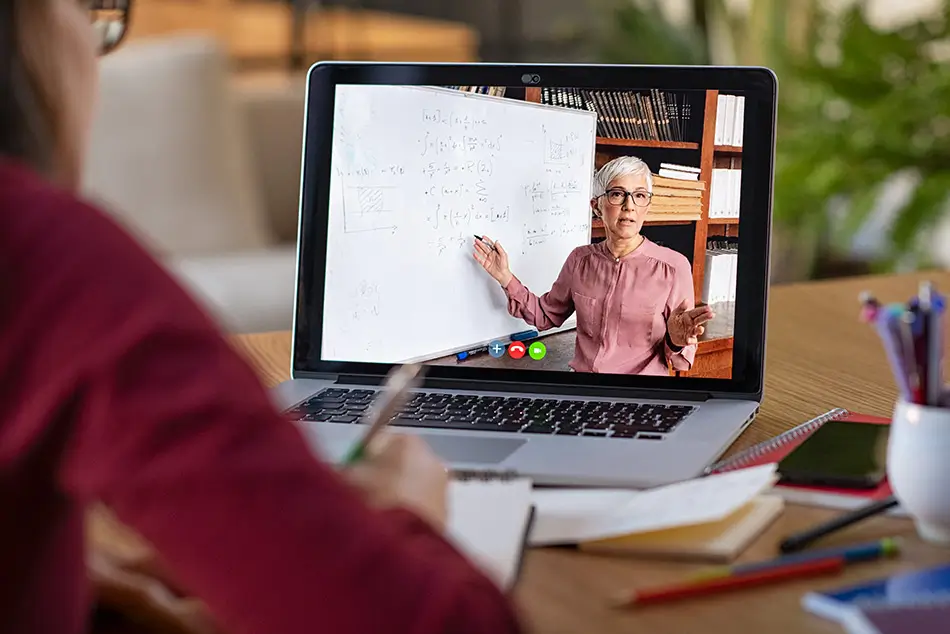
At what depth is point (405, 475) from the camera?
63cm

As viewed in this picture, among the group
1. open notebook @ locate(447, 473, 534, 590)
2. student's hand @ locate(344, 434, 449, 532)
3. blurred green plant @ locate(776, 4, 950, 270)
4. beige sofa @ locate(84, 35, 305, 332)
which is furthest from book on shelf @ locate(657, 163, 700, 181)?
blurred green plant @ locate(776, 4, 950, 270)

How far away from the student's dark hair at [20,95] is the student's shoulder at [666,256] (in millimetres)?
607

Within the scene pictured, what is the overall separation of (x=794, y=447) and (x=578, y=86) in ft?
1.26

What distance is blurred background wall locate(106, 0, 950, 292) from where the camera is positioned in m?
2.72

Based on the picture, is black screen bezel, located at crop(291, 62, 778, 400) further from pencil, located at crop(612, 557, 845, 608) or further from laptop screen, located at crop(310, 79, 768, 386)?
pencil, located at crop(612, 557, 845, 608)

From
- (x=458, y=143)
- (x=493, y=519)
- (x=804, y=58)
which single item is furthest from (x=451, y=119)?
(x=804, y=58)

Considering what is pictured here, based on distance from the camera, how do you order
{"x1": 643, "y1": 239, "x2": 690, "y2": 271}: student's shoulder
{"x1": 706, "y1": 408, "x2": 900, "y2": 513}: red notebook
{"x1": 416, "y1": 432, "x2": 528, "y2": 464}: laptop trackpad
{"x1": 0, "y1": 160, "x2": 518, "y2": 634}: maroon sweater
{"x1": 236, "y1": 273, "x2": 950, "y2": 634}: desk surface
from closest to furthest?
{"x1": 0, "y1": 160, "x2": 518, "y2": 634}: maroon sweater, {"x1": 236, "y1": 273, "x2": 950, "y2": 634}: desk surface, {"x1": 706, "y1": 408, "x2": 900, "y2": 513}: red notebook, {"x1": 416, "y1": 432, "x2": 528, "y2": 464}: laptop trackpad, {"x1": 643, "y1": 239, "x2": 690, "y2": 271}: student's shoulder

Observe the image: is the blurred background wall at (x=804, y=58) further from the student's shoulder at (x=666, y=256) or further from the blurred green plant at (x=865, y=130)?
the student's shoulder at (x=666, y=256)

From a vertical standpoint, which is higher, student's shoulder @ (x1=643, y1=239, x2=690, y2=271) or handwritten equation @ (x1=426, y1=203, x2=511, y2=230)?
handwritten equation @ (x1=426, y1=203, x2=511, y2=230)

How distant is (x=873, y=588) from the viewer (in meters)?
0.62

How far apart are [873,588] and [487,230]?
0.51 m

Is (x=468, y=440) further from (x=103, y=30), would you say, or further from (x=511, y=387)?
(x=103, y=30)

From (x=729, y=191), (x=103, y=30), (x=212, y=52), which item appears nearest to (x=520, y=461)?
(x=729, y=191)

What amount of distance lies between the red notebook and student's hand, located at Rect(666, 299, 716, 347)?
118 mm
